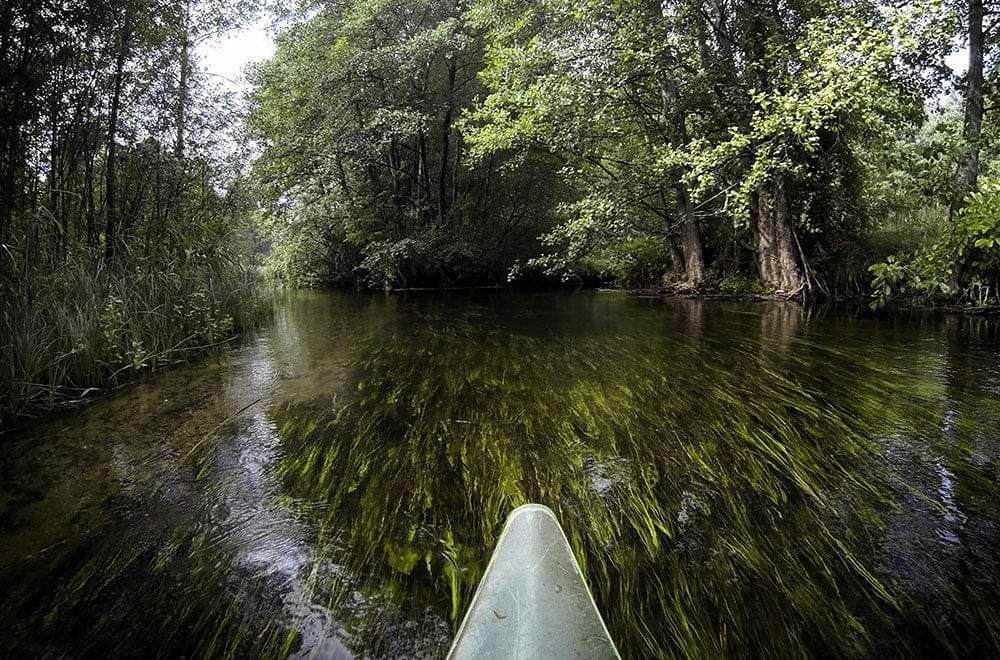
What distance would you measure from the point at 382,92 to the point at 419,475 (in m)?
12.1

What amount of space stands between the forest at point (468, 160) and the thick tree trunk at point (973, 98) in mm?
29

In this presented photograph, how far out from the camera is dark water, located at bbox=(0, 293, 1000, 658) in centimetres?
117

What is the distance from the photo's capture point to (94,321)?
10.9 feet

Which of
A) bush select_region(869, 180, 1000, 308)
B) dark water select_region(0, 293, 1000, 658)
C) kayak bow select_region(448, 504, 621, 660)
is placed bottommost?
dark water select_region(0, 293, 1000, 658)

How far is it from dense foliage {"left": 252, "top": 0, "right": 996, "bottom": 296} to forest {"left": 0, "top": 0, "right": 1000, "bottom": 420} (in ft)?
0.19

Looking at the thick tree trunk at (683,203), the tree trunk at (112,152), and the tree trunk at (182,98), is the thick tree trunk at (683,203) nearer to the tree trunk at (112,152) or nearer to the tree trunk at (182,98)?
the tree trunk at (182,98)

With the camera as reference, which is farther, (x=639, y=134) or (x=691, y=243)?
(x=639, y=134)

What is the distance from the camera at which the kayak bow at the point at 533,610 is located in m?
0.79

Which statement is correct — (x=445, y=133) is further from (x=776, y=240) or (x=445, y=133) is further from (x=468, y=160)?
(x=776, y=240)

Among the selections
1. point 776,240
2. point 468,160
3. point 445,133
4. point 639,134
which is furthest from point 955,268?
point 445,133

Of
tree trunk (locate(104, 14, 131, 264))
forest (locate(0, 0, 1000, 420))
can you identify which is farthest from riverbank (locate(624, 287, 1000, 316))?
tree trunk (locate(104, 14, 131, 264))

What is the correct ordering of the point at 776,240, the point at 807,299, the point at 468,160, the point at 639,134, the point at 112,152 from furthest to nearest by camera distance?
the point at 639,134 < the point at 468,160 < the point at 776,240 < the point at 807,299 < the point at 112,152

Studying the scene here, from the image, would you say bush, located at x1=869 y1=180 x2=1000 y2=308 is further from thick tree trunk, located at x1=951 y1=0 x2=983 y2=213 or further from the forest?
thick tree trunk, located at x1=951 y1=0 x2=983 y2=213

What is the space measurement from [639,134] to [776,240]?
4.17 m
